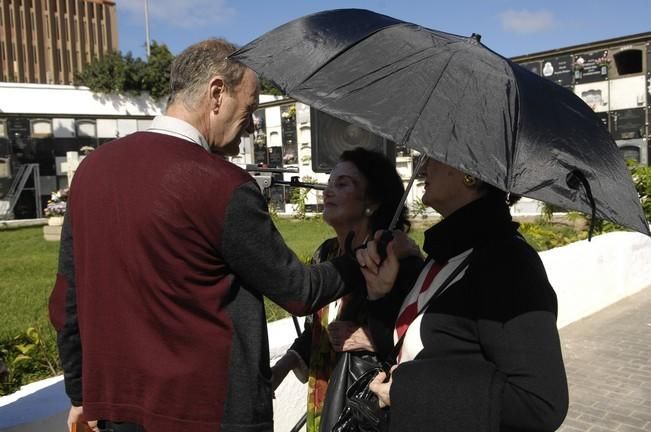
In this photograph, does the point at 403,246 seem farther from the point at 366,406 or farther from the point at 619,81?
the point at 619,81

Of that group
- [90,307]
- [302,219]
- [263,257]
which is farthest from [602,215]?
[302,219]

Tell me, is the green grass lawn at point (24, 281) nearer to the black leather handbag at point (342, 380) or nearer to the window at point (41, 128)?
the black leather handbag at point (342, 380)

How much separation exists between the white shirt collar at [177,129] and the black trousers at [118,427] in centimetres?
76

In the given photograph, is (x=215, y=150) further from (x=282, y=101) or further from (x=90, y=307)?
(x=282, y=101)

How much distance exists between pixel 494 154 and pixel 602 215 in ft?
1.03

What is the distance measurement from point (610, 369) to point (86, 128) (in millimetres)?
22018

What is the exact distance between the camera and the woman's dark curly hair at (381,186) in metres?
2.48

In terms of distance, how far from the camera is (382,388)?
164cm

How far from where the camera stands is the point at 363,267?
178 cm

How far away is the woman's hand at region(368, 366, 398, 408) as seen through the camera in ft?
5.29

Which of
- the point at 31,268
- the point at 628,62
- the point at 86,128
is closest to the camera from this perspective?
the point at 31,268

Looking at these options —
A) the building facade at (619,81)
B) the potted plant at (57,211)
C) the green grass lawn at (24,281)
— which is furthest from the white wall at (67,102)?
the building facade at (619,81)

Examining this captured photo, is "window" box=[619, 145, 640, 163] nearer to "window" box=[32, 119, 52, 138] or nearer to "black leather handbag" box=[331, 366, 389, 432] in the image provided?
"black leather handbag" box=[331, 366, 389, 432]

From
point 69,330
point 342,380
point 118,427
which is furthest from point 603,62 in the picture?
point 118,427
